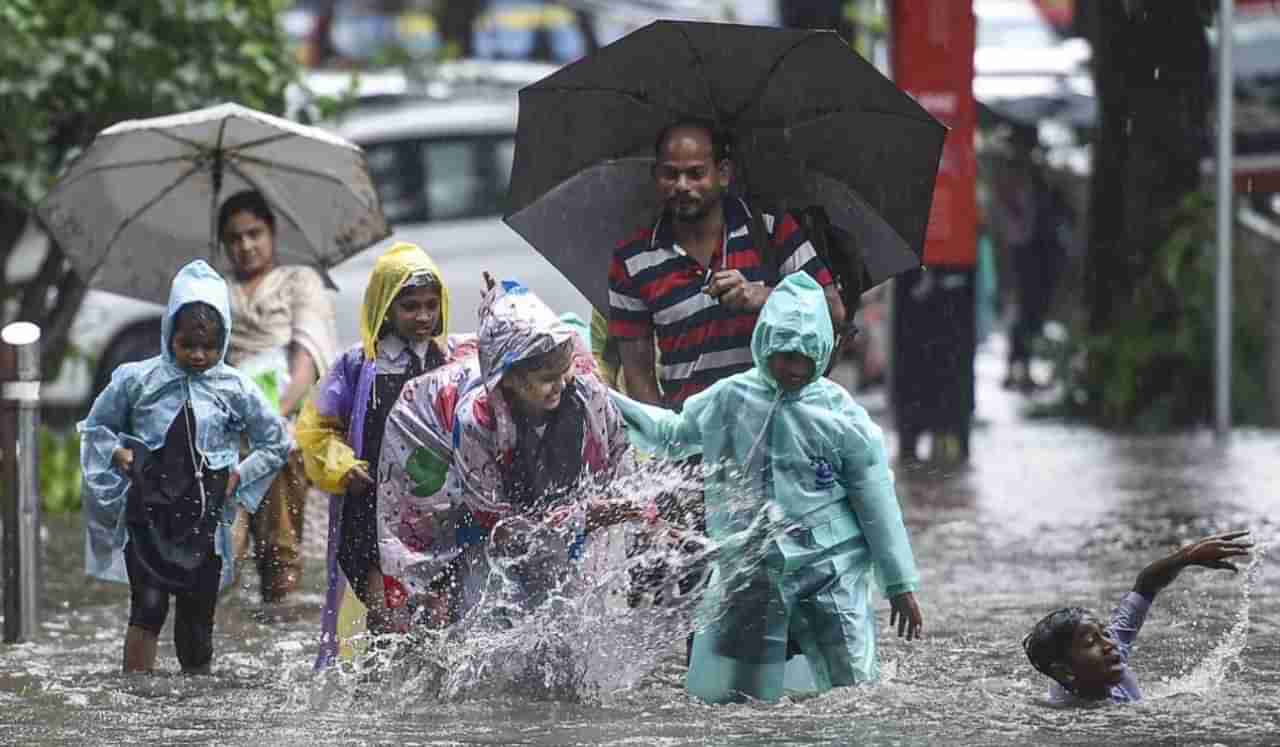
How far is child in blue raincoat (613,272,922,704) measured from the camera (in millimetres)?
7414

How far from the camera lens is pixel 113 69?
44.7 ft

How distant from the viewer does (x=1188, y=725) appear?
24.0 feet

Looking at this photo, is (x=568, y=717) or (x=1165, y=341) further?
(x=1165, y=341)

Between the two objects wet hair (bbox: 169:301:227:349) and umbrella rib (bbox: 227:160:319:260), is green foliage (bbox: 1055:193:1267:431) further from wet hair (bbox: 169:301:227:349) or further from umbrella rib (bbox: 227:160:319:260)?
wet hair (bbox: 169:301:227:349)

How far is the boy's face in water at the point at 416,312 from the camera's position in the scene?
8.24m

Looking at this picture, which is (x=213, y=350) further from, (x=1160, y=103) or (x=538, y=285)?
(x=1160, y=103)

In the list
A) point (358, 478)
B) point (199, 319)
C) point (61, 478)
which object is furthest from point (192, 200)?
point (61, 478)

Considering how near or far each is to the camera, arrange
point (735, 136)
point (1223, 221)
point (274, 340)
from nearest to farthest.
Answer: point (735, 136) → point (274, 340) → point (1223, 221)

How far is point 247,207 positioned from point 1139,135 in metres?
10.0

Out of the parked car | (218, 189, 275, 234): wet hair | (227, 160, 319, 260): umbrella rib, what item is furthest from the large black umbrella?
the parked car

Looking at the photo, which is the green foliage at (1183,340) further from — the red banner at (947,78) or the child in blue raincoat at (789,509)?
the child in blue raincoat at (789,509)

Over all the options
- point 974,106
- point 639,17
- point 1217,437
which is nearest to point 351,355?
point 974,106

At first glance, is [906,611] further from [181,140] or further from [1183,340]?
[1183,340]

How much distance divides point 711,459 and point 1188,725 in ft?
4.60
